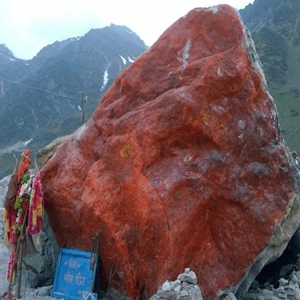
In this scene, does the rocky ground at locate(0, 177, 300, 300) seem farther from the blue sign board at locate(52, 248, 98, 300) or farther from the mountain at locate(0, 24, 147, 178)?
the mountain at locate(0, 24, 147, 178)

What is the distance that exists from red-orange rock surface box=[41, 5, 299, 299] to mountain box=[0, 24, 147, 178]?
57779mm

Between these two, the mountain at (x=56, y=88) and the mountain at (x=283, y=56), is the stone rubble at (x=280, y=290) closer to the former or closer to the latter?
the mountain at (x=283, y=56)

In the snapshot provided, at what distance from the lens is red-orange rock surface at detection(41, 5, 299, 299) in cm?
638

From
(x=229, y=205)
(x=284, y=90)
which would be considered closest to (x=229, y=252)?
(x=229, y=205)

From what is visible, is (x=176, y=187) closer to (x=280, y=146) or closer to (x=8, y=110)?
(x=280, y=146)

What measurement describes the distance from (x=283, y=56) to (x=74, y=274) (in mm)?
67170

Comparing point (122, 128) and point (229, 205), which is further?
point (122, 128)

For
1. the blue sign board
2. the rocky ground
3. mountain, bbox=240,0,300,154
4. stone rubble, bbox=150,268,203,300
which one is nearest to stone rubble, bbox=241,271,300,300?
the rocky ground

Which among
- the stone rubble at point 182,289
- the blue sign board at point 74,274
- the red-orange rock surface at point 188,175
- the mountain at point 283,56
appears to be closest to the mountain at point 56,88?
the mountain at point 283,56

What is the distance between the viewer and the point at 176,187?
6387mm

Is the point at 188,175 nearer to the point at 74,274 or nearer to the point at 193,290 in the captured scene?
the point at 193,290

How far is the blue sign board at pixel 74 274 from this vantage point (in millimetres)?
6820

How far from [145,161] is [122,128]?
0.79 meters

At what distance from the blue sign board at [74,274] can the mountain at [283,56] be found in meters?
38.5
